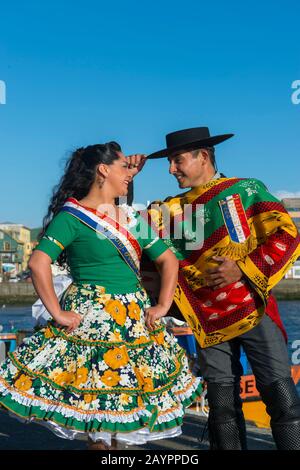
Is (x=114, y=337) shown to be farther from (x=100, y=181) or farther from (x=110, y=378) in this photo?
(x=100, y=181)

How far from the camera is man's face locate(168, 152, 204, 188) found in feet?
14.6

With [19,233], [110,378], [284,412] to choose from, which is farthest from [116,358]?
[19,233]

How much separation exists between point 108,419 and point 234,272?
1150 mm

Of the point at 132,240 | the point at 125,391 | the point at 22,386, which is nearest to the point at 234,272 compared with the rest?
the point at 132,240

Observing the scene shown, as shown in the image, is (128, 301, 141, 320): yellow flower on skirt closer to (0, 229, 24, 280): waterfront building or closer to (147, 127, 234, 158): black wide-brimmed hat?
(147, 127, 234, 158): black wide-brimmed hat

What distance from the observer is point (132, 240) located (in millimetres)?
4000

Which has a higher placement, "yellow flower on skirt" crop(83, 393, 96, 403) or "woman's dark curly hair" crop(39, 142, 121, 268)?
"woman's dark curly hair" crop(39, 142, 121, 268)

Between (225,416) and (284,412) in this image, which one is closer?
(284,412)

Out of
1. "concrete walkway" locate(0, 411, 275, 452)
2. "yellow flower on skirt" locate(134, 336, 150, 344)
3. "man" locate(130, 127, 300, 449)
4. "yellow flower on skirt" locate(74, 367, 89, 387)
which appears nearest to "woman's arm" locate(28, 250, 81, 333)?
"yellow flower on skirt" locate(74, 367, 89, 387)

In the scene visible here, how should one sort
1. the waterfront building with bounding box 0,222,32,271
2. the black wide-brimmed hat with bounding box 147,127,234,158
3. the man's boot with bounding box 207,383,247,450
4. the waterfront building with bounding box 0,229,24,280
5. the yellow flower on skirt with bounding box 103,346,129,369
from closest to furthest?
the yellow flower on skirt with bounding box 103,346,129,369, the man's boot with bounding box 207,383,247,450, the black wide-brimmed hat with bounding box 147,127,234,158, the waterfront building with bounding box 0,229,24,280, the waterfront building with bounding box 0,222,32,271

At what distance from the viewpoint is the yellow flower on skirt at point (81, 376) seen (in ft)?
12.0

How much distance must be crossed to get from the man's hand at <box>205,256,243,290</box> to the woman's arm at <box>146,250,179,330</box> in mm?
249

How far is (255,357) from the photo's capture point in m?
4.13

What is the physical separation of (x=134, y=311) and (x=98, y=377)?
444 mm
